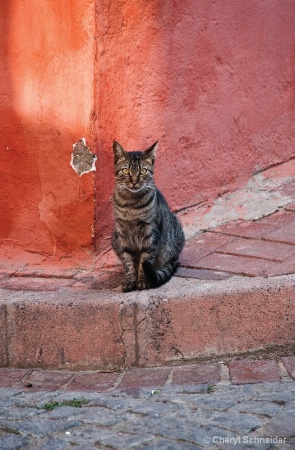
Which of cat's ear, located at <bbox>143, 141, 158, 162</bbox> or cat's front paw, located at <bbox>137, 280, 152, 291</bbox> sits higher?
cat's ear, located at <bbox>143, 141, 158, 162</bbox>

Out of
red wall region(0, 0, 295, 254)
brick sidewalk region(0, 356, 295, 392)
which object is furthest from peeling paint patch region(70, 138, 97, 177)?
brick sidewalk region(0, 356, 295, 392)

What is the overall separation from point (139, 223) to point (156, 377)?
2.95 feet

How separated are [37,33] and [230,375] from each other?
212cm

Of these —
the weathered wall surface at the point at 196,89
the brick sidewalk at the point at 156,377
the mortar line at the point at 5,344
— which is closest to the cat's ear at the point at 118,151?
the weathered wall surface at the point at 196,89

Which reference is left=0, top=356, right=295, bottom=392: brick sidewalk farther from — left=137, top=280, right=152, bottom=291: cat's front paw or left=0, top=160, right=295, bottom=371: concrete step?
left=137, top=280, right=152, bottom=291: cat's front paw

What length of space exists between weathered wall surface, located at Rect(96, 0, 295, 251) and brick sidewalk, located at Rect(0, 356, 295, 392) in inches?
37.5

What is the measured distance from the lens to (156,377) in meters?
4.01

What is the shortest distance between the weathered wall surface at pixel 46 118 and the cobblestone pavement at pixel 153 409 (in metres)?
0.98

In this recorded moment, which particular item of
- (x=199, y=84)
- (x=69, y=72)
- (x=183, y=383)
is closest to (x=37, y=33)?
(x=69, y=72)

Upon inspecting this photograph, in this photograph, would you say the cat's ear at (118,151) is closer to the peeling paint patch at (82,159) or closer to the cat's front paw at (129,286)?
the peeling paint patch at (82,159)

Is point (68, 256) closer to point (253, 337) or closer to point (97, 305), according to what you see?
point (97, 305)

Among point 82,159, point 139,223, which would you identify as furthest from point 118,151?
point 139,223

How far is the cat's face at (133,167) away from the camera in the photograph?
14.6ft

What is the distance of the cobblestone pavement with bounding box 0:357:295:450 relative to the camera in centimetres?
313
